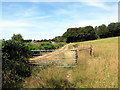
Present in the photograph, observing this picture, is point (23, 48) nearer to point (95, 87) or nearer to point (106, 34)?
point (95, 87)

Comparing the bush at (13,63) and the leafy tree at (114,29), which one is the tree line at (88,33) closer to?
the leafy tree at (114,29)

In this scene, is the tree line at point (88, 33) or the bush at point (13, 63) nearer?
the bush at point (13, 63)

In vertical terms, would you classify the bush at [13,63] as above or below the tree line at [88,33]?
below

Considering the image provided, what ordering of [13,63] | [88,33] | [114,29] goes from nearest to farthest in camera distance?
[13,63] < [114,29] < [88,33]

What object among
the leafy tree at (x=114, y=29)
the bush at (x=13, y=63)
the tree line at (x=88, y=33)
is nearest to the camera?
the bush at (x=13, y=63)

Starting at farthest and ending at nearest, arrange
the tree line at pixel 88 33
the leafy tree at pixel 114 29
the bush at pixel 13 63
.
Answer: the tree line at pixel 88 33
the leafy tree at pixel 114 29
the bush at pixel 13 63

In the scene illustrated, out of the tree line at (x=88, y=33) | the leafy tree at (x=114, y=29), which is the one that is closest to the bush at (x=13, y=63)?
the leafy tree at (x=114, y=29)

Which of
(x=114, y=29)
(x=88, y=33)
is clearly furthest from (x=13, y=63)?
(x=88, y=33)

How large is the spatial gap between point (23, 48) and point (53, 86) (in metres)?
3.62

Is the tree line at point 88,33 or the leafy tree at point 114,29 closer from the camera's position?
the leafy tree at point 114,29

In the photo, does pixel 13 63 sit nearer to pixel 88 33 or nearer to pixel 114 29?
pixel 114 29

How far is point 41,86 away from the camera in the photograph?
4.69 m

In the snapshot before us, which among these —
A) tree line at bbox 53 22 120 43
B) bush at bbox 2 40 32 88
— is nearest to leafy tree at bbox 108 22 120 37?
tree line at bbox 53 22 120 43

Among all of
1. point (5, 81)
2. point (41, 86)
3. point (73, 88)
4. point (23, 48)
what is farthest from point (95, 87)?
point (23, 48)
